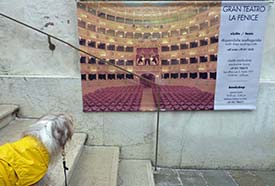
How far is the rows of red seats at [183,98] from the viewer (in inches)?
117

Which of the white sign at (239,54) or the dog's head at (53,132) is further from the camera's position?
the white sign at (239,54)

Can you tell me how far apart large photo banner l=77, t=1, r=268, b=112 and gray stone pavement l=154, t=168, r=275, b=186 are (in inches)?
32.2

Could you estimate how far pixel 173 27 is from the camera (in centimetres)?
282

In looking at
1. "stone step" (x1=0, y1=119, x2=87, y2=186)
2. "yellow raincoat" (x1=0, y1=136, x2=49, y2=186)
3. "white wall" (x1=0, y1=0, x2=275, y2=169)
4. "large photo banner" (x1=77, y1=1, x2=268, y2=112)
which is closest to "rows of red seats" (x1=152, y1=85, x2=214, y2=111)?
→ "large photo banner" (x1=77, y1=1, x2=268, y2=112)

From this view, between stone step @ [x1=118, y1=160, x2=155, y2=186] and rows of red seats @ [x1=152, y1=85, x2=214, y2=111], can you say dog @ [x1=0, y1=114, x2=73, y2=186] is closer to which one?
stone step @ [x1=118, y1=160, x2=155, y2=186]

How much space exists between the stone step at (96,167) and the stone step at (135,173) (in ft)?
0.56

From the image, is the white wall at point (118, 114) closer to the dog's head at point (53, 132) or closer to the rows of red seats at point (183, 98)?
the rows of red seats at point (183, 98)

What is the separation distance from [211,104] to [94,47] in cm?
155

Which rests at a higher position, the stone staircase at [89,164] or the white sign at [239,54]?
the white sign at [239,54]

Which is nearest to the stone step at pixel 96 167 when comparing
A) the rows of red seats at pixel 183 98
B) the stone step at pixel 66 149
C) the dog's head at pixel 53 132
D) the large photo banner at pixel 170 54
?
the stone step at pixel 66 149

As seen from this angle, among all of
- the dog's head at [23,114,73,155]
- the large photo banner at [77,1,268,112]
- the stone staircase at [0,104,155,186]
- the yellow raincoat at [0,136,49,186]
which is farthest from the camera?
the large photo banner at [77,1,268,112]

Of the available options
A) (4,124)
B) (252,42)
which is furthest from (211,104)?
(4,124)

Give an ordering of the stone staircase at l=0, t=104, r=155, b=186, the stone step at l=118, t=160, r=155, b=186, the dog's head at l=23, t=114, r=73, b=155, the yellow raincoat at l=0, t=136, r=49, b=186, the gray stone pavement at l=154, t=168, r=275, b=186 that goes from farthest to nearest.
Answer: the gray stone pavement at l=154, t=168, r=275, b=186 < the stone step at l=118, t=160, r=155, b=186 < the stone staircase at l=0, t=104, r=155, b=186 < the dog's head at l=23, t=114, r=73, b=155 < the yellow raincoat at l=0, t=136, r=49, b=186

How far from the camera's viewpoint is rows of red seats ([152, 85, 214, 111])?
2.97m
